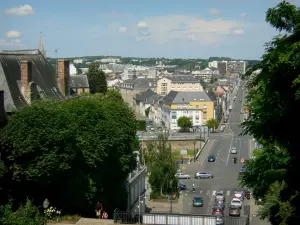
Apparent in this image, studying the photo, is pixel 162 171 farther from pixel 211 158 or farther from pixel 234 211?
pixel 211 158

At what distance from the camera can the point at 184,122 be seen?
306 ft

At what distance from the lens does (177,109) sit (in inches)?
3863

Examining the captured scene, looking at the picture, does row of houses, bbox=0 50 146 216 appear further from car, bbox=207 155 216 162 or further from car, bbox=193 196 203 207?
car, bbox=207 155 216 162

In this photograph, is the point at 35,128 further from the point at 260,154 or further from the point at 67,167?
the point at 260,154

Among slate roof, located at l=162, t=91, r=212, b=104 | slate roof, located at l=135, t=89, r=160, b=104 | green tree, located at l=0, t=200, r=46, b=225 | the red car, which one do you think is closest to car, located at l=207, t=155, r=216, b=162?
the red car

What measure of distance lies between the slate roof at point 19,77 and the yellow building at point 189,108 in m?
63.3

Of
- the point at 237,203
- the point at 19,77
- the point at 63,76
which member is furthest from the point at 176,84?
the point at 19,77

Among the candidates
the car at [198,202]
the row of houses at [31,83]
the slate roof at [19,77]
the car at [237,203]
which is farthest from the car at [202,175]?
the slate roof at [19,77]

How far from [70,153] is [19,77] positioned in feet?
29.1

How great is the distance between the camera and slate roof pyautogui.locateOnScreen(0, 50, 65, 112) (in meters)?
27.8

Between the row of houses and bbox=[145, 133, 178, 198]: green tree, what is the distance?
4.25 meters

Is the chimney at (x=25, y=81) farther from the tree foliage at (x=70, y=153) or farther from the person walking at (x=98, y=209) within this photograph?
the person walking at (x=98, y=209)

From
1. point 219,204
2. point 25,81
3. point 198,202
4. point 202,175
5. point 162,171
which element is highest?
point 25,81

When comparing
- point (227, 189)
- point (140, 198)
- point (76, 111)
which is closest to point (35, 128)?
point (76, 111)
